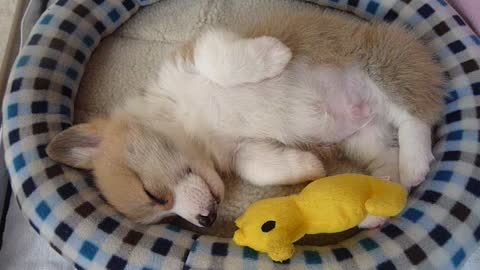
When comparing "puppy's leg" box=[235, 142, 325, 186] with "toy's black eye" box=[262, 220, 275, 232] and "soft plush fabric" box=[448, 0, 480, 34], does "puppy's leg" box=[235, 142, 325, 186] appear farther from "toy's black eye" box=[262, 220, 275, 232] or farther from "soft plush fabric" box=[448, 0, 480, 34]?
"soft plush fabric" box=[448, 0, 480, 34]

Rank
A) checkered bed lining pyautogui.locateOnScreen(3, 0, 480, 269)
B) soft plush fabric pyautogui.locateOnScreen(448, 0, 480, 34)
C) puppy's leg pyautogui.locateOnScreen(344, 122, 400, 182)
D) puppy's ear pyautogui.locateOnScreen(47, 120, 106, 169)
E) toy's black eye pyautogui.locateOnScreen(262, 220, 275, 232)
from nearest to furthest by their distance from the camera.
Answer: toy's black eye pyautogui.locateOnScreen(262, 220, 275, 232) < checkered bed lining pyautogui.locateOnScreen(3, 0, 480, 269) < puppy's ear pyautogui.locateOnScreen(47, 120, 106, 169) < puppy's leg pyautogui.locateOnScreen(344, 122, 400, 182) < soft plush fabric pyautogui.locateOnScreen(448, 0, 480, 34)

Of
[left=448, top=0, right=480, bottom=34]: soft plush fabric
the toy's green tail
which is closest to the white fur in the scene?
the toy's green tail

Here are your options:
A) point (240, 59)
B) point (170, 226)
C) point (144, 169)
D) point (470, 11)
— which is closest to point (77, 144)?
point (144, 169)

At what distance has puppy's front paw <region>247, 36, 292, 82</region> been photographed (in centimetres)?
158

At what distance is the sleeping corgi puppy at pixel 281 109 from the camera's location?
5.17 feet

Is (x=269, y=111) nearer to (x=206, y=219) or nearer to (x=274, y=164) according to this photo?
(x=274, y=164)

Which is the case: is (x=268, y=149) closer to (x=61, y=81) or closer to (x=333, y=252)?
(x=333, y=252)

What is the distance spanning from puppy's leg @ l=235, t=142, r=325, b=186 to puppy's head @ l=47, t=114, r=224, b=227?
12 centimetres

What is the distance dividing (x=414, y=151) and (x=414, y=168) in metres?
0.06

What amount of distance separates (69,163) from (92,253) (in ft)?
1.06

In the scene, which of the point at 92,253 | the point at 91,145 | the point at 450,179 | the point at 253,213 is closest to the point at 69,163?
the point at 91,145

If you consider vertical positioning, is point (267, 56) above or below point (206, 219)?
above

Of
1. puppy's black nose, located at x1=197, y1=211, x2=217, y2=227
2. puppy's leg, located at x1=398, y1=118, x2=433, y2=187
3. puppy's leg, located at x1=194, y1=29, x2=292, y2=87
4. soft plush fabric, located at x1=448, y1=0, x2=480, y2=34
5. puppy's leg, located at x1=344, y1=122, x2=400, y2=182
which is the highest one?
soft plush fabric, located at x1=448, y1=0, x2=480, y2=34

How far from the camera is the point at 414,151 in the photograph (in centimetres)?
162
